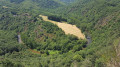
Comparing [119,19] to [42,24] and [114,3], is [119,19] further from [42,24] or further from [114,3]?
[42,24]

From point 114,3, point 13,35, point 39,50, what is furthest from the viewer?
point 114,3

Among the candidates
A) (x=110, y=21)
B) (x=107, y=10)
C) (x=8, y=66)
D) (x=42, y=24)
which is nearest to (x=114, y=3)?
(x=107, y=10)

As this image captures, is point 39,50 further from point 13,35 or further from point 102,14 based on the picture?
point 102,14

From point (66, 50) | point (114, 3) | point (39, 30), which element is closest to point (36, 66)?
point (66, 50)

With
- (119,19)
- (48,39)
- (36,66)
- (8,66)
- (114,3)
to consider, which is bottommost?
(48,39)

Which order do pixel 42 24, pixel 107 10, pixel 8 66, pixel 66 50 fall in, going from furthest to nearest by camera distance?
pixel 107 10 < pixel 42 24 < pixel 66 50 < pixel 8 66

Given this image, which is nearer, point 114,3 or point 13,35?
point 13,35

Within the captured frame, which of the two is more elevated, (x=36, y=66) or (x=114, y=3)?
(x=114, y=3)

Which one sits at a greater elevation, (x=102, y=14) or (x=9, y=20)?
(x=102, y=14)

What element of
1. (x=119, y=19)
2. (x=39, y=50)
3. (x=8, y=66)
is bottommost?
(x=39, y=50)
